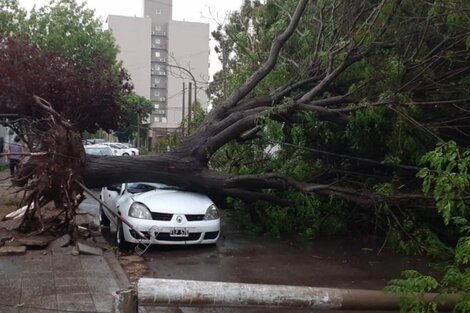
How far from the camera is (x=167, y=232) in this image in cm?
907

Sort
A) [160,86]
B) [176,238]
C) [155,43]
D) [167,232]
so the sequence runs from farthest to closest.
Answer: [160,86] < [155,43] < [176,238] < [167,232]

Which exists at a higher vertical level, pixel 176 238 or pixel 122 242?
pixel 176 238

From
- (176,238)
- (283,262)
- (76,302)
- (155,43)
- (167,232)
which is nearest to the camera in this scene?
(76,302)

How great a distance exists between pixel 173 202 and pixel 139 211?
60 centimetres

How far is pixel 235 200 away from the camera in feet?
39.2

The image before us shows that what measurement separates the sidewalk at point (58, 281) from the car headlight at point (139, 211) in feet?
2.82

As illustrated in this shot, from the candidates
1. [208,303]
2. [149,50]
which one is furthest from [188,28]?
[208,303]

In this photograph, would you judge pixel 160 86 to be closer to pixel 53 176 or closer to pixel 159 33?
pixel 159 33

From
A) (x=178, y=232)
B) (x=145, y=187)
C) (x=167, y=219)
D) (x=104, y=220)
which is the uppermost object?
(x=145, y=187)

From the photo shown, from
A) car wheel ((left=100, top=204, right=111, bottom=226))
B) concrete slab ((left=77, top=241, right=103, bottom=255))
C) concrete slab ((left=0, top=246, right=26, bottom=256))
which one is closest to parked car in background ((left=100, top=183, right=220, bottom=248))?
concrete slab ((left=77, top=241, right=103, bottom=255))

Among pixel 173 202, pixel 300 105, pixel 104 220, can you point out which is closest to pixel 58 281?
pixel 173 202

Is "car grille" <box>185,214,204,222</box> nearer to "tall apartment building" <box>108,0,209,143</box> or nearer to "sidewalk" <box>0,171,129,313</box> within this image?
"sidewalk" <box>0,171,129,313</box>

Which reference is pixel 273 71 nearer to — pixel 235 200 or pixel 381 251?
pixel 235 200

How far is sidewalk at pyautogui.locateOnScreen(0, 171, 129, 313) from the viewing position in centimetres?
572
